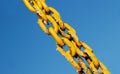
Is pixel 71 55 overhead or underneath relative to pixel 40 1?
underneath

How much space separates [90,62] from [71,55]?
23 cm

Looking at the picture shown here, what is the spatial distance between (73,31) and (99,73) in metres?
0.58

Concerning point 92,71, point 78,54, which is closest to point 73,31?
point 78,54

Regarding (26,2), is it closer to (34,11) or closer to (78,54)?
(34,11)

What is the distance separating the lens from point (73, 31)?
377 cm

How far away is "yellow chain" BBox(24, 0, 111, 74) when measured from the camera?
11.7ft

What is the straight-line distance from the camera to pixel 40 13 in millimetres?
3676

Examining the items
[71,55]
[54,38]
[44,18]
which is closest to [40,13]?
[44,18]

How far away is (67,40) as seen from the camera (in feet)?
11.9

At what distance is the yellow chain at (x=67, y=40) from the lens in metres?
3.58

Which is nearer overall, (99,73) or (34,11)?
(99,73)

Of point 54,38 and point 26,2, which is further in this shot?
point 26,2

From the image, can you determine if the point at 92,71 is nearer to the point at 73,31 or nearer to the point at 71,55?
the point at 71,55

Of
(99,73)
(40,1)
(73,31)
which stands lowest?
(99,73)
